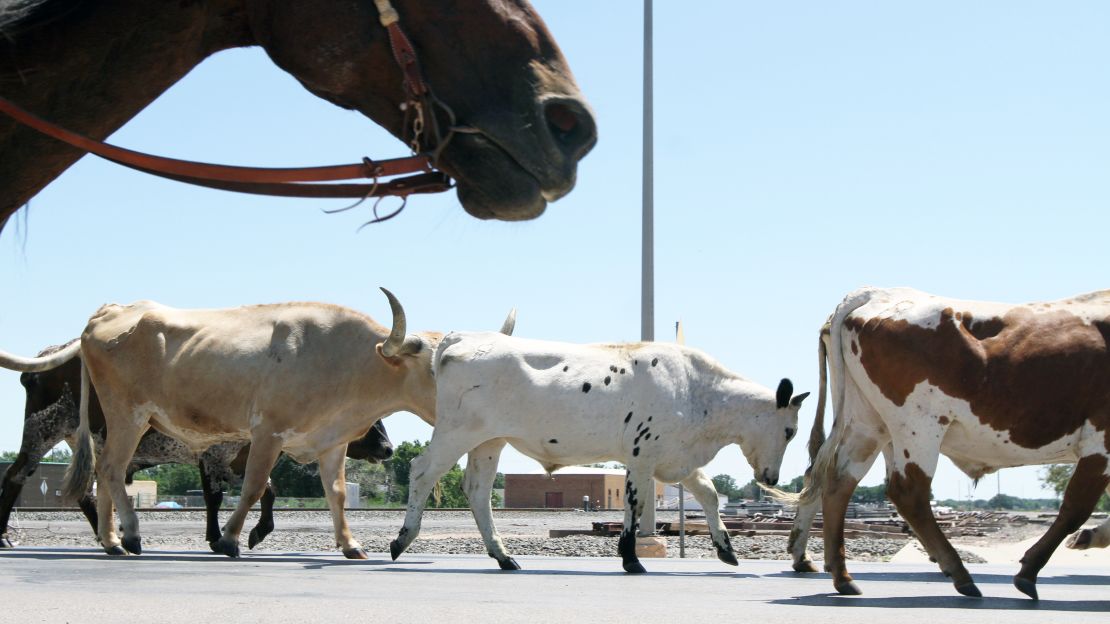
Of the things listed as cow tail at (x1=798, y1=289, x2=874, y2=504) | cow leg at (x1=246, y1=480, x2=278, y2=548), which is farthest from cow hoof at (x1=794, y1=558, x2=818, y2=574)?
cow leg at (x1=246, y1=480, x2=278, y2=548)

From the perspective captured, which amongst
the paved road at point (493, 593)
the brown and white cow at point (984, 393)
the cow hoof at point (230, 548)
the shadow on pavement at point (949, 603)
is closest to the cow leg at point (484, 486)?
the paved road at point (493, 593)

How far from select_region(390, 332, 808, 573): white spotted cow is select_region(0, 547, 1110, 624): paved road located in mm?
757

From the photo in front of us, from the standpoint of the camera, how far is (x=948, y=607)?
7277 millimetres

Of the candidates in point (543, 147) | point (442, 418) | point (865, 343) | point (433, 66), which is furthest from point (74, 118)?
point (442, 418)

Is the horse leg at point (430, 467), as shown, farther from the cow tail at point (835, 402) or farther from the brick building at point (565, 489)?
the brick building at point (565, 489)

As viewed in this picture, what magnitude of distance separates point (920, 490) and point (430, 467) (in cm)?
489

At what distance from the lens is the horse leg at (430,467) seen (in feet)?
38.4

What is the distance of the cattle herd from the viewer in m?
8.45

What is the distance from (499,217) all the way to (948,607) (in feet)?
16.1

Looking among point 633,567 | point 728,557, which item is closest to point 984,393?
point 633,567

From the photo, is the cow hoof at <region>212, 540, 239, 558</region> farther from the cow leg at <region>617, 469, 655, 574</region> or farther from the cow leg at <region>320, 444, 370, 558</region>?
the cow leg at <region>617, 469, 655, 574</region>

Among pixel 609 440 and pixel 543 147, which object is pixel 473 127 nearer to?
pixel 543 147

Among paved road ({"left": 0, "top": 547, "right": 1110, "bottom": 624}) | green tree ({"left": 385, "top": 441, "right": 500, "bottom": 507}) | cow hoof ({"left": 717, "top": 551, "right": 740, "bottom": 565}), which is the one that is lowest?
green tree ({"left": 385, "top": 441, "right": 500, "bottom": 507})

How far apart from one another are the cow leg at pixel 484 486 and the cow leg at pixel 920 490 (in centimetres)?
411
